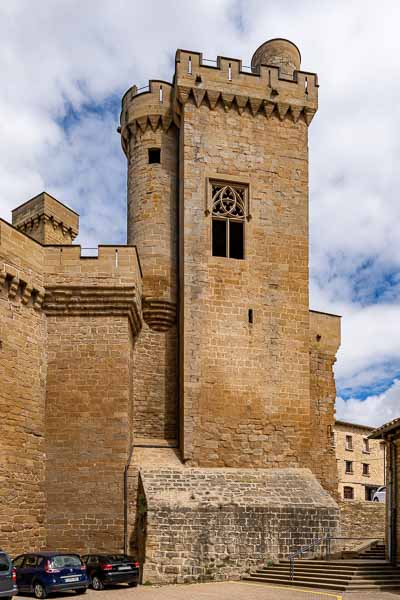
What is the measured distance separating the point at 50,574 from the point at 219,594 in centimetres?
379

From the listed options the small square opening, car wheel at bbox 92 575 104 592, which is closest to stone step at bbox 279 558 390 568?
car wheel at bbox 92 575 104 592

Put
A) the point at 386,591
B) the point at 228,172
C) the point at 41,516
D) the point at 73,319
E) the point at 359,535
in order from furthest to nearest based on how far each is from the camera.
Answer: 1. the point at 359,535
2. the point at 228,172
3. the point at 73,319
4. the point at 41,516
5. the point at 386,591

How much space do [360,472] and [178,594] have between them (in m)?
30.3

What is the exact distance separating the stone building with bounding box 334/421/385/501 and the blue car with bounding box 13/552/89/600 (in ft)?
94.9

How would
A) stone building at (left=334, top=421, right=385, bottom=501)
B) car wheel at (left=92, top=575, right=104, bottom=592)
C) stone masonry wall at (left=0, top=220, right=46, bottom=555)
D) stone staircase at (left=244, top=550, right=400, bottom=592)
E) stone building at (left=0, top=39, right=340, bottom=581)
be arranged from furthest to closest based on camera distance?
stone building at (left=334, top=421, right=385, bottom=501)
stone building at (left=0, top=39, right=340, bottom=581)
stone masonry wall at (left=0, top=220, right=46, bottom=555)
stone staircase at (left=244, top=550, right=400, bottom=592)
car wheel at (left=92, top=575, right=104, bottom=592)

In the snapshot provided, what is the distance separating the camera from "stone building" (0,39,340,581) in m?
19.9

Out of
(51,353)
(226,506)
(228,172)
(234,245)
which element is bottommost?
(226,506)

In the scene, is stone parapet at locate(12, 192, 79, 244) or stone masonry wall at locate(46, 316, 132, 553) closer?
stone masonry wall at locate(46, 316, 132, 553)

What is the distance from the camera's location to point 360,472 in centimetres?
4516

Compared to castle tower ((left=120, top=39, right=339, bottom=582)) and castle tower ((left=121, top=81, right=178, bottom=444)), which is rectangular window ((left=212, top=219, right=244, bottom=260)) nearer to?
castle tower ((left=120, top=39, right=339, bottom=582))

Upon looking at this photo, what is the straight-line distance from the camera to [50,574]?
16094 mm

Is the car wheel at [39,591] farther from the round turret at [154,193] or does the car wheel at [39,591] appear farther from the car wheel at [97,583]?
the round turret at [154,193]

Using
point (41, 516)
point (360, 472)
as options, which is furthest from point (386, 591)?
point (360, 472)

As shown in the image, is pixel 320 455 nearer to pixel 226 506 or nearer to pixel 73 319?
pixel 226 506
